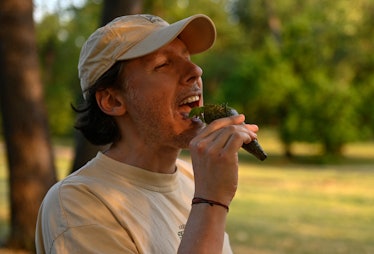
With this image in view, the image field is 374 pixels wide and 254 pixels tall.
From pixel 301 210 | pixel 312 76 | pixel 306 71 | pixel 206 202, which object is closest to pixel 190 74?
pixel 206 202

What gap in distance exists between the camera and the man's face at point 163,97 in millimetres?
2170

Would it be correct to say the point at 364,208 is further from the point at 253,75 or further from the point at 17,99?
the point at 253,75

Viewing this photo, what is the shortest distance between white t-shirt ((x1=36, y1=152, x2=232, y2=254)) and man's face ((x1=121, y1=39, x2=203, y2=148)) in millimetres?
136

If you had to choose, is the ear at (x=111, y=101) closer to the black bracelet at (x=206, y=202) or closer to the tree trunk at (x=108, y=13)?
the black bracelet at (x=206, y=202)

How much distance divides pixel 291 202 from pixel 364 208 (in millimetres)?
1631

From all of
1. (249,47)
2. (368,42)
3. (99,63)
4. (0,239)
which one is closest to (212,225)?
(99,63)

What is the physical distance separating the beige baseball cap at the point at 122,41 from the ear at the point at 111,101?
0.17 ft

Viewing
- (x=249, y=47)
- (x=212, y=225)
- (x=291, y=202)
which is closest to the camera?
(x=212, y=225)

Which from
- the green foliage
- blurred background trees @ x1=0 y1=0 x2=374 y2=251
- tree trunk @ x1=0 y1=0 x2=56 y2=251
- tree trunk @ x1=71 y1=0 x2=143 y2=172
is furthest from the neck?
the green foliage

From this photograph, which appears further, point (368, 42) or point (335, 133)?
→ point (368, 42)

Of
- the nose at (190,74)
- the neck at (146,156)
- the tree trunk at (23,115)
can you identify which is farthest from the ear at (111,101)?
the tree trunk at (23,115)

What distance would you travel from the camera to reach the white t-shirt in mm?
1920

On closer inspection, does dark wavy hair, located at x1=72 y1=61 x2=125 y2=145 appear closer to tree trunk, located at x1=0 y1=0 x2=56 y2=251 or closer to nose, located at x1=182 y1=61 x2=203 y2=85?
nose, located at x1=182 y1=61 x2=203 y2=85

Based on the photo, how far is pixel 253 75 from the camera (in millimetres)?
27906
